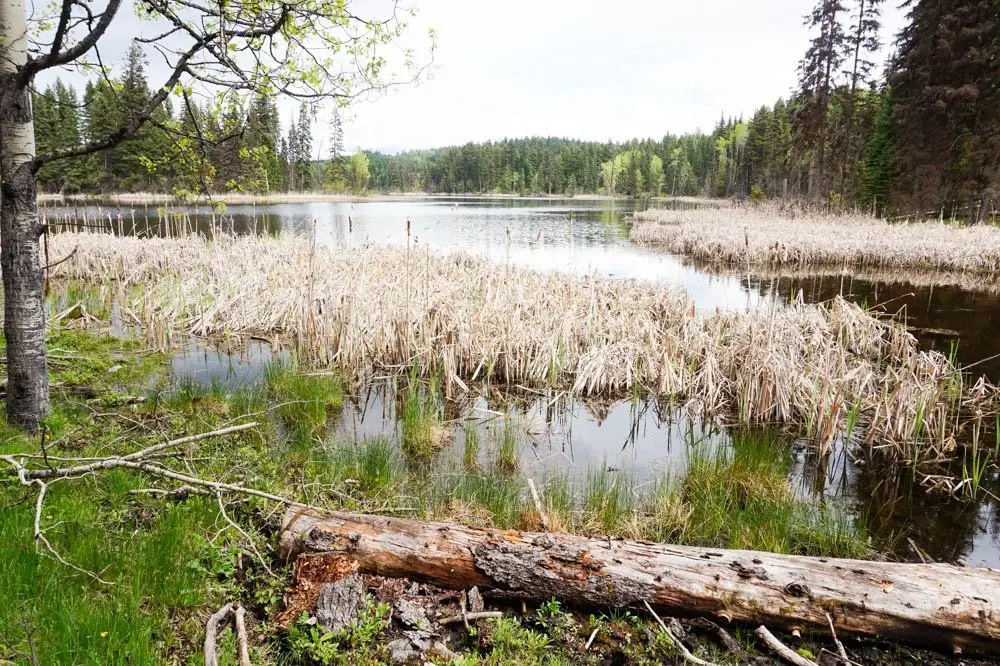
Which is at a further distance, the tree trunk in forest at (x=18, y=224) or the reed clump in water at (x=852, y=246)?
the reed clump in water at (x=852, y=246)

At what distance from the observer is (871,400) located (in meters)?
6.74

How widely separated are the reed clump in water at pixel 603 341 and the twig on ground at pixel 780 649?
11.6ft

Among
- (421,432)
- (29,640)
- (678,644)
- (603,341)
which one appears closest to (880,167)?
(603,341)

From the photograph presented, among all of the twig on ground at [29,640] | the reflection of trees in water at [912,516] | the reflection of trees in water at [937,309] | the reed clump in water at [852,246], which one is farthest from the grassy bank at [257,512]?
the reed clump in water at [852,246]

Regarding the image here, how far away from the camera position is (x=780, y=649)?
109 inches

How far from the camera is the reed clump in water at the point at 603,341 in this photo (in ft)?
21.2

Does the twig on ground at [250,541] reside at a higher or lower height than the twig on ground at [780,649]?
higher

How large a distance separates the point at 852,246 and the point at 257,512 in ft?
74.2

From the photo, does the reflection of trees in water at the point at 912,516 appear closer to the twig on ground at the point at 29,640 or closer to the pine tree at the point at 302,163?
the twig on ground at the point at 29,640

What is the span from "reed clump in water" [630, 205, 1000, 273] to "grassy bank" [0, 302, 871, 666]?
1392 centimetres

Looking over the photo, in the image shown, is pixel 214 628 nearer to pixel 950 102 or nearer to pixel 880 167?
pixel 950 102

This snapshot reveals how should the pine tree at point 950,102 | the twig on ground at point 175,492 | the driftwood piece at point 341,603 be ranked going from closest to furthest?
the driftwood piece at point 341,603, the twig on ground at point 175,492, the pine tree at point 950,102

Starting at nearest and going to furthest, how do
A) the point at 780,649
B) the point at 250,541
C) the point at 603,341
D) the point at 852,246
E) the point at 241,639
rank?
the point at 241,639 → the point at 780,649 → the point at 250,541 → the point at 603,341 → the point at 852,246

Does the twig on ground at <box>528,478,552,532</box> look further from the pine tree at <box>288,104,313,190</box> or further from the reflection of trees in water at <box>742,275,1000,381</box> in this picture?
the pine tree at <box>288,104,313,190</box>
